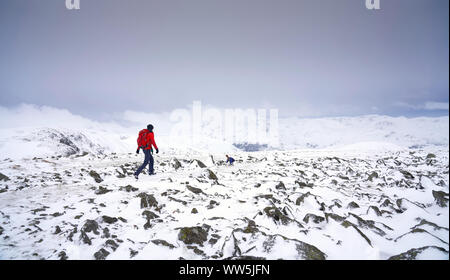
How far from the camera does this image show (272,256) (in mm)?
3301

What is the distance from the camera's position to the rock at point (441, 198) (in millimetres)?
5906

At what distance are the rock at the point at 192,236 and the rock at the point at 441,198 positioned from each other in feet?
23.4

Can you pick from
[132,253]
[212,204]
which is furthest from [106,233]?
[212,204]

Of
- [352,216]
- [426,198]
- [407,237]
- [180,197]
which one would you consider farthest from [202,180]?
[426,198]

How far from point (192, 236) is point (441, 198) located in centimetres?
758

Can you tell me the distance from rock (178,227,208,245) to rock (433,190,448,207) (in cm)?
712

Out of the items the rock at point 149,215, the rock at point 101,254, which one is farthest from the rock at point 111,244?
the rock at point 149,215

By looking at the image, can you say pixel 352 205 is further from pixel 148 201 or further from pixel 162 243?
pixel 148 201

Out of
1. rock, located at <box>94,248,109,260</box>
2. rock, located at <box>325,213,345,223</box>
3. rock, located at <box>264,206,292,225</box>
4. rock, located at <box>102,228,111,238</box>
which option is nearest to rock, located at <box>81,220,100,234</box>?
rock, located at <box>102,228,111,238</box>

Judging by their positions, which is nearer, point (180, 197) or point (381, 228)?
point (381, 228)

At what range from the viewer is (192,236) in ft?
13.3

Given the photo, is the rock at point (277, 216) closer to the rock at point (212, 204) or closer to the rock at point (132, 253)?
the rock at point (212, 204)

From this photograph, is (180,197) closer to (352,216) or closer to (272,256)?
(272,256)
